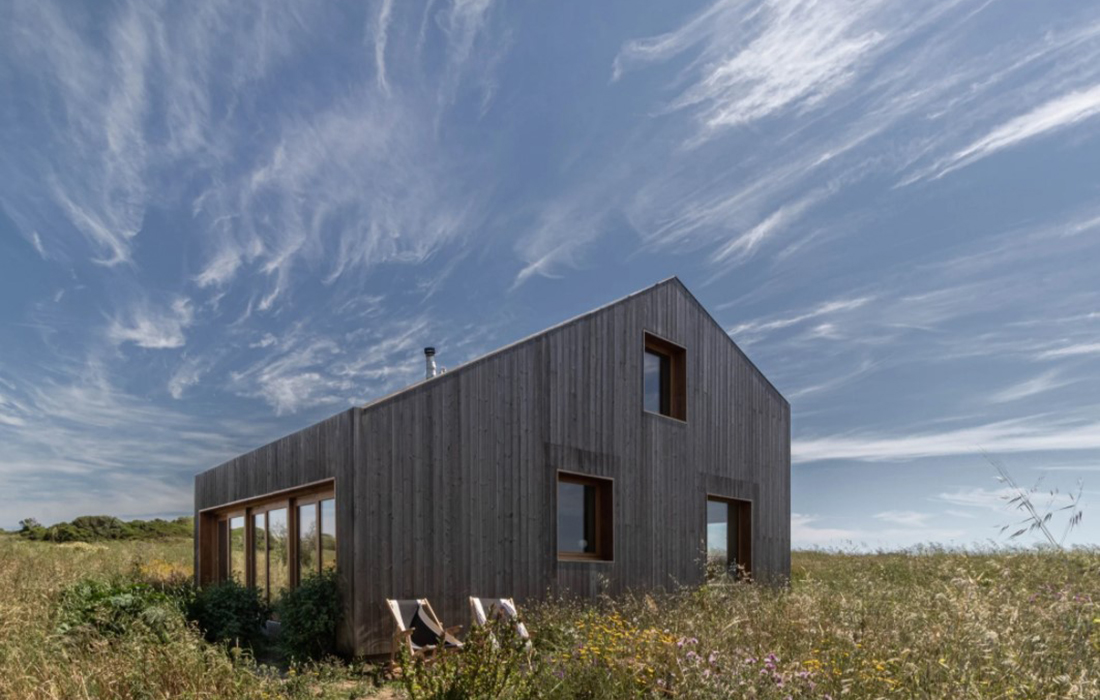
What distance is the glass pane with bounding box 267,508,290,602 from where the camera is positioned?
9836 millimetres

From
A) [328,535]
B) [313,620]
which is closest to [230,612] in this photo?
[328,535]

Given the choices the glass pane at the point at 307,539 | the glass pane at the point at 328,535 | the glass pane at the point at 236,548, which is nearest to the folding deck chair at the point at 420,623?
the glass pane at the point at 328,535

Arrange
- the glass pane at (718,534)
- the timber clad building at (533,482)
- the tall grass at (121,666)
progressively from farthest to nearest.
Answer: the glass pane at (718,534) → the timber clad building at (533,482) → the tall grass at (121,666)

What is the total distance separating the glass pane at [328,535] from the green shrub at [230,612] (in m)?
1.47

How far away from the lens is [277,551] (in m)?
10.1

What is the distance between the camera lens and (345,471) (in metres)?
7.71

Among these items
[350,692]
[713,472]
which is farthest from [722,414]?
[350,692]

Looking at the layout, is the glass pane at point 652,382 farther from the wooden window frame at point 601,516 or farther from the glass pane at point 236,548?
the glass pane at point 236,548

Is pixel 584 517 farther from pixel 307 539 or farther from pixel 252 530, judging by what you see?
pixel 252 530

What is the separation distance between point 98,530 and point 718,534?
63.7ft

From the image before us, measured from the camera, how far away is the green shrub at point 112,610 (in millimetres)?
7617

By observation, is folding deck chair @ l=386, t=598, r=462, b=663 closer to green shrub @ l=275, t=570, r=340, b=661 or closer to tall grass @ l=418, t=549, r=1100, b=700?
green shrub @ l=275, t=570, r=340, b=661

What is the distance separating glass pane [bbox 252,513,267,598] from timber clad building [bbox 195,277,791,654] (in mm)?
30

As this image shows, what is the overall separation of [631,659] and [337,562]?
3.61 m
